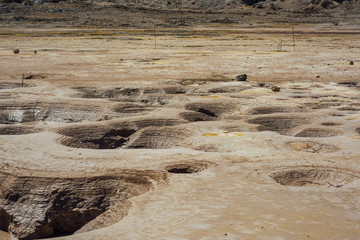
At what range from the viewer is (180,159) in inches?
333

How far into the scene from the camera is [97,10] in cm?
6644

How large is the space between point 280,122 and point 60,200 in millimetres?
5625

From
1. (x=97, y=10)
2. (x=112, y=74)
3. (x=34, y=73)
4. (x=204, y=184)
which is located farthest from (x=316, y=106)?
(x=97, y=10)

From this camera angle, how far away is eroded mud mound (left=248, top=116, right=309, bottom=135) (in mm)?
11384

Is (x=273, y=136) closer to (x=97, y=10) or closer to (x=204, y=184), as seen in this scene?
(x=204, y=184)

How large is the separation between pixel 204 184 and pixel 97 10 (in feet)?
202

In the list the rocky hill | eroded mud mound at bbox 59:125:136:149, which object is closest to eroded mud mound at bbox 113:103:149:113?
eroded mud mound at bbox 59:125:136:149

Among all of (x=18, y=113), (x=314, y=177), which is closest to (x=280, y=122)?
(x=314, y=177)

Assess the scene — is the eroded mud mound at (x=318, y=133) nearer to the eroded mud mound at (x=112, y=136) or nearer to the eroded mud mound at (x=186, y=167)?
the eroded mud mound at (x=112, y=136)

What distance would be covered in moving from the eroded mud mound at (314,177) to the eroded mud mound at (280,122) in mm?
3332

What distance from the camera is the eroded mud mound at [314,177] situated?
7.68 m

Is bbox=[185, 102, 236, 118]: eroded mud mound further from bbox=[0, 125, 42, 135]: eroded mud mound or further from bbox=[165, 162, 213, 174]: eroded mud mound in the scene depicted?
bbox=[165, 162, 213, 174]: eroded mud mound

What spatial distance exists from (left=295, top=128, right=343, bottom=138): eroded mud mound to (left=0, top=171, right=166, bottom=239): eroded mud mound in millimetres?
4074

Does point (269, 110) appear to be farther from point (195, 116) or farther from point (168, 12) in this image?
point (168, 12)
